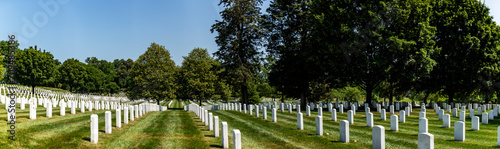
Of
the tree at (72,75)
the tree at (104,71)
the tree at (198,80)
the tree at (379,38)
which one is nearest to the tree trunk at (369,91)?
the tree at (379,38)

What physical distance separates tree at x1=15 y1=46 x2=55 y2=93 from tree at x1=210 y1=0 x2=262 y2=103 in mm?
33093

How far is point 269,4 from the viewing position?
1522 inches

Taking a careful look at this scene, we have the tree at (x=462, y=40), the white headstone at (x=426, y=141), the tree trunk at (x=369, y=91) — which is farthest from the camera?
the tree trunk at (x=369, y=91)

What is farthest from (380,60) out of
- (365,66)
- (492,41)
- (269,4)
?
(269,4)

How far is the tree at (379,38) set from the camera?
26.0 m

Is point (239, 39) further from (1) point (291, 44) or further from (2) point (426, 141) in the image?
(2) point (426, 141)

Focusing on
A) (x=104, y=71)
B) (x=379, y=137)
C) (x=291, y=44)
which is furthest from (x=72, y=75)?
(x=379, y=137)

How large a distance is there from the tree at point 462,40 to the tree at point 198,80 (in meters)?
27.5

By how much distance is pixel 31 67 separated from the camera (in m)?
52.2

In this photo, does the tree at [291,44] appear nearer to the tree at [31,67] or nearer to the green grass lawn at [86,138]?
the green grass lawn at [86,138]

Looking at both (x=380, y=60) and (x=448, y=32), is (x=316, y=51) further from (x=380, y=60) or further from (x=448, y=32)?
(x=448, y=32)

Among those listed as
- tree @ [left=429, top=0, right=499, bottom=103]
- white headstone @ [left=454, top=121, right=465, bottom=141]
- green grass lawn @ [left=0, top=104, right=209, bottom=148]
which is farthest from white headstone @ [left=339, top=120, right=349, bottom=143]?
tree @ [left=429, top=0, right=499, bottom=103]

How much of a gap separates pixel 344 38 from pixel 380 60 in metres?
3.84

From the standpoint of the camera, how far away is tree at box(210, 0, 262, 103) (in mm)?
37281
